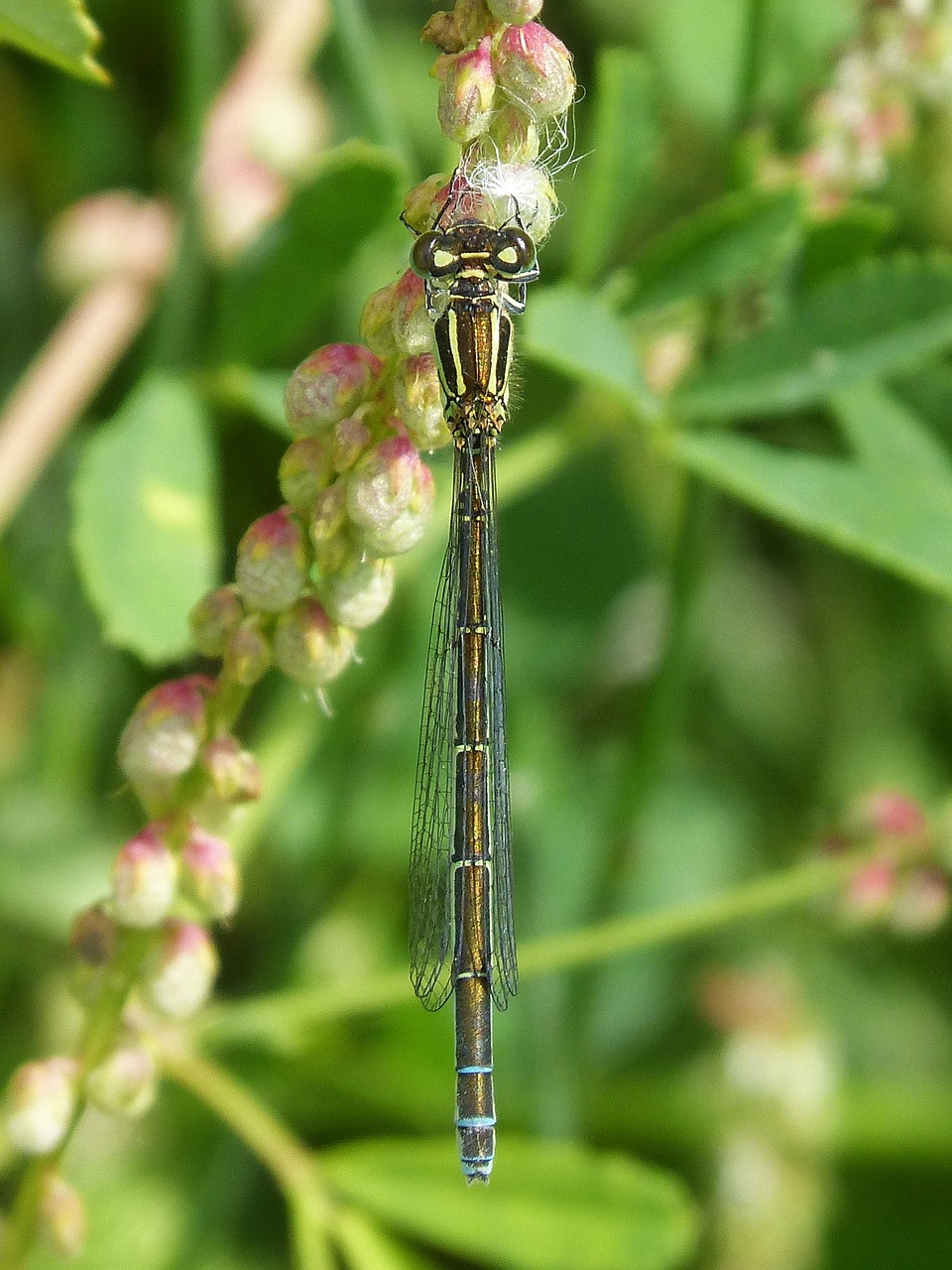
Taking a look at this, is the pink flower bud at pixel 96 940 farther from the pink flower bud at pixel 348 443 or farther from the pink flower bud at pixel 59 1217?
the pink flower bud at pixel 348 443

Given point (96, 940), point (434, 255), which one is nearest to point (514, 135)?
point (434, 255)

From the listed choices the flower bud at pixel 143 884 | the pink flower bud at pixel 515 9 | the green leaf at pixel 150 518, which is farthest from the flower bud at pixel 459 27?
the green leaf at pixel 150 518

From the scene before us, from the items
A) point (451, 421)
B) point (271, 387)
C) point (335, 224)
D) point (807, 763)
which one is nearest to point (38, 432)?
point (271, 387)

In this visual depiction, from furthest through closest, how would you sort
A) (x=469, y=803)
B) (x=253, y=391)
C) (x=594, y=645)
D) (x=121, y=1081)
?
(x=594, y=645), (x=253, y=391), (x=469, y=803), (x=121, y=1081)

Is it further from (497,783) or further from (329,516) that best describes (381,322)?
(497,783)

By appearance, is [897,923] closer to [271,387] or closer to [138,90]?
[271,387]

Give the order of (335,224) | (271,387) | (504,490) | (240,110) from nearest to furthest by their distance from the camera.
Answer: (335,224) → (271,387) → (504,490) → (240,110)

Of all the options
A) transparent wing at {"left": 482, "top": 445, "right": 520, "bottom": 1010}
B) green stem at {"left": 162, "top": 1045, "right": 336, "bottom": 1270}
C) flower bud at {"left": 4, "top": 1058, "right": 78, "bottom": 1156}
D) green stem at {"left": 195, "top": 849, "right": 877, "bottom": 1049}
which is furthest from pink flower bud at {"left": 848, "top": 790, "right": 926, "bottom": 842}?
flower bud at {"left": 4, "top": 1058, "right": 78, "bottom": 1156}
